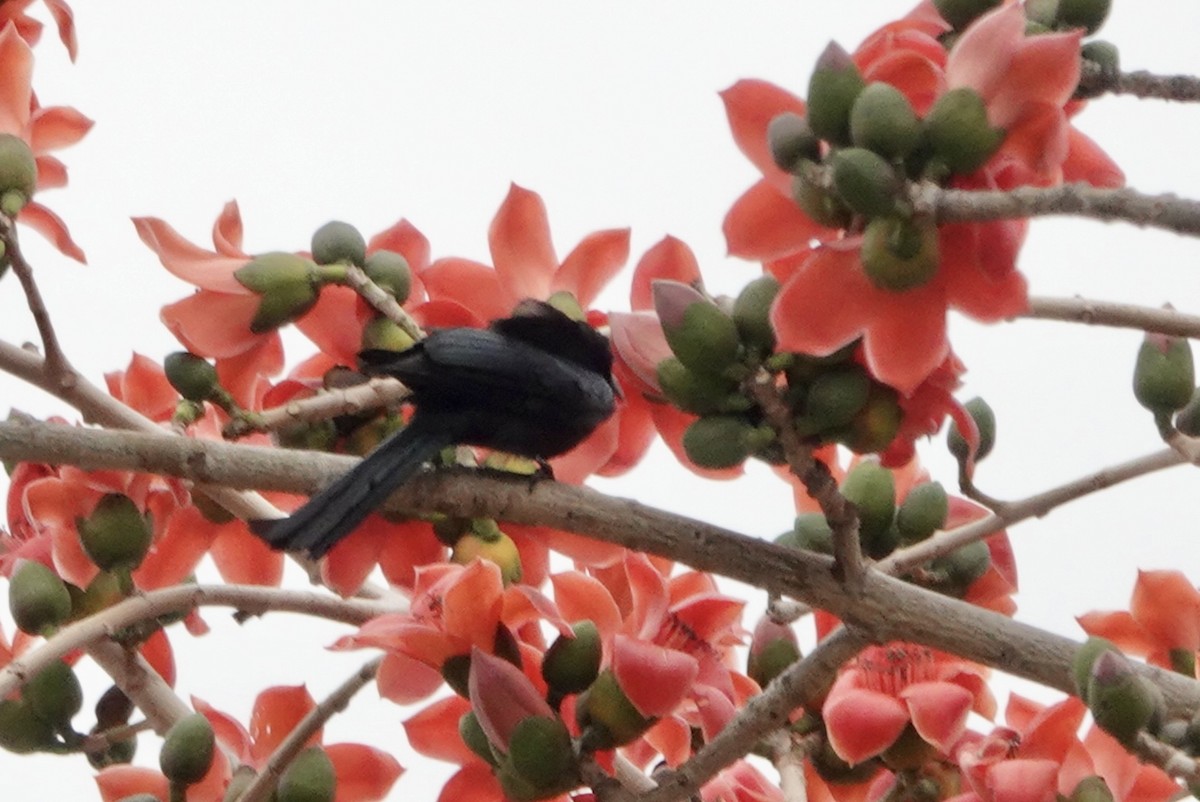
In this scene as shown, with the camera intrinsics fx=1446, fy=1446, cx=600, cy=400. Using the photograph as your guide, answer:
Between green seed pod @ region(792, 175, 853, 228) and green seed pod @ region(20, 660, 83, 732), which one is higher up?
green seed pod @ region(792, 175, 853, 228)

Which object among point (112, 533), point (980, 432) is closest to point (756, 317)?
point (980, 432)

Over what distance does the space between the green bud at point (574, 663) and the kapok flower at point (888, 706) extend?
0.41 ft

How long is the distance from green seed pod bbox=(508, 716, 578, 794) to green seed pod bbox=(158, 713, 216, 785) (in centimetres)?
16

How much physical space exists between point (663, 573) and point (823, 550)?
0.12 metres

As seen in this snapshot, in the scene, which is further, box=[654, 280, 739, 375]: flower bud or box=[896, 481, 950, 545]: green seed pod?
box=[896, 481, 950, 545]: green seed pod

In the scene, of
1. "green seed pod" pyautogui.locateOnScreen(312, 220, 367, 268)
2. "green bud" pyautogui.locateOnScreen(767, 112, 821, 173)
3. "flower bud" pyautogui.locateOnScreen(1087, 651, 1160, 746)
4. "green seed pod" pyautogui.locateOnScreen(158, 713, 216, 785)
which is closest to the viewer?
"flower bud" pyautogui.locateOnScreen(1087, 651, 1160, 746)

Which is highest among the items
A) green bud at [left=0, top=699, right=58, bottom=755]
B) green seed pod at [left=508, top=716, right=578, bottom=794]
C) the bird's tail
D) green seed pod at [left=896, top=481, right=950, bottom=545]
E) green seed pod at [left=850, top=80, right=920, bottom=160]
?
green seed pod at [left=850, top=80, right=920, bottom=160]

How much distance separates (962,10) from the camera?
71 cm

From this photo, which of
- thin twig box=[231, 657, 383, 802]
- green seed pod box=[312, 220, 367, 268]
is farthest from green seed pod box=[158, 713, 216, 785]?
green seed pod box=[312, 220, 367, 268]

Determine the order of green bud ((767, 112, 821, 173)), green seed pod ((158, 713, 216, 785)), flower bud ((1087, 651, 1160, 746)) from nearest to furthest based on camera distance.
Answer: flower bud ((1087, 651, 1160, 746)) < green bud ((767, 112, 821, 173)) < green seed pod ((158, 713, 216, 785))

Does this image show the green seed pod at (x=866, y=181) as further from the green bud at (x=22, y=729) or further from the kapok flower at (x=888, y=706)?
the green bud at (x=22, y=729)

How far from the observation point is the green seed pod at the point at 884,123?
575 millimetres

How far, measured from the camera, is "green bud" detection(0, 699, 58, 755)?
32.5 inches

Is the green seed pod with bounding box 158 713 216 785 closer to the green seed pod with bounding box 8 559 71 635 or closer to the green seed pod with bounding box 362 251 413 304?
the green seed pod with bounding box 8 559 71 635
